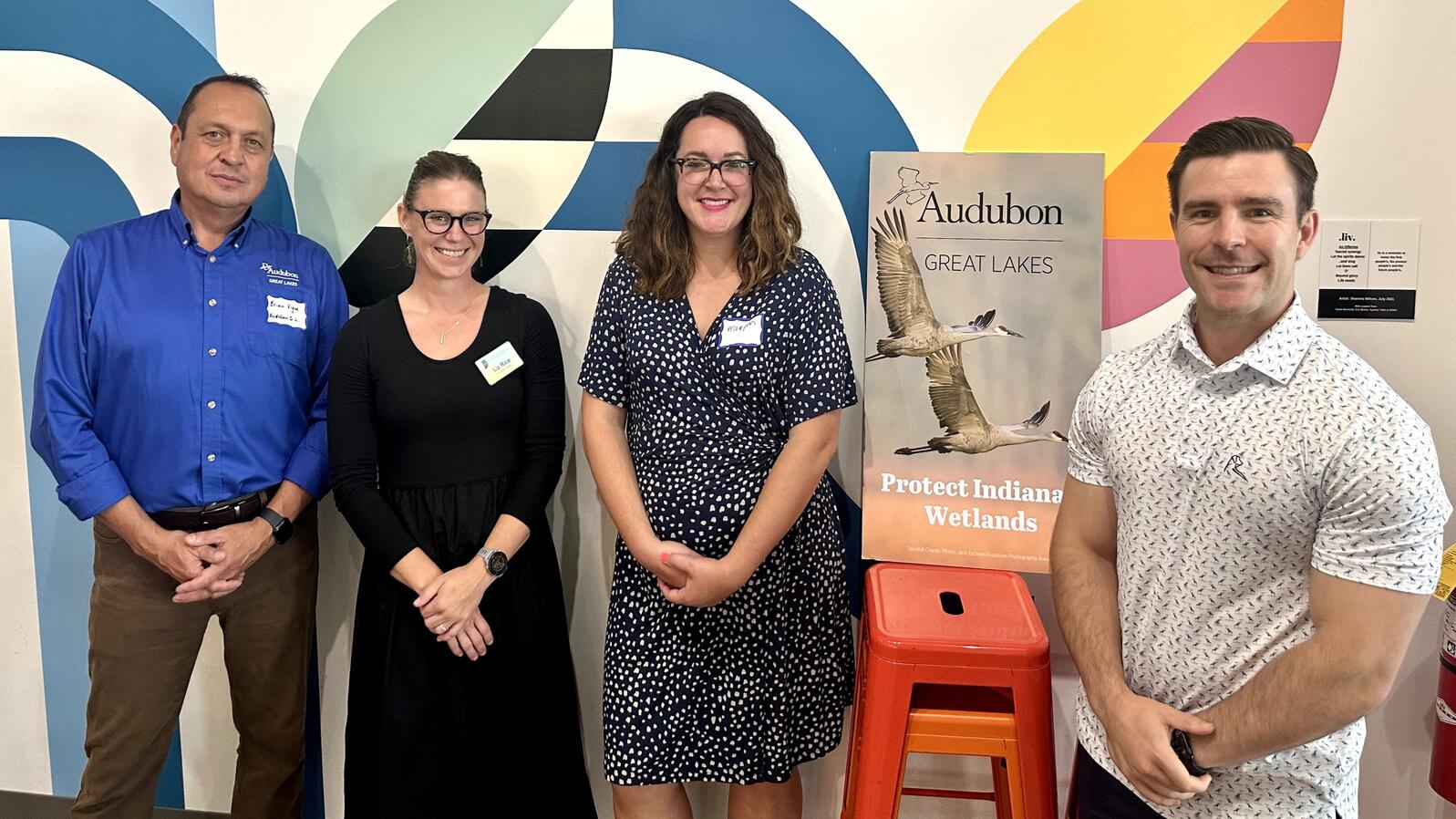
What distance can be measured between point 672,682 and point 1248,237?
4.54ft

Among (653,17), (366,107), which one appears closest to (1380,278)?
(653,17)

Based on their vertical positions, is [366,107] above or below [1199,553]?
above

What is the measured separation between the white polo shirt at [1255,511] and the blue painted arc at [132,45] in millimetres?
2250

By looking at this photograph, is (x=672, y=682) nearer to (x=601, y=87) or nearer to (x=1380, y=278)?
(x=601, y=87)

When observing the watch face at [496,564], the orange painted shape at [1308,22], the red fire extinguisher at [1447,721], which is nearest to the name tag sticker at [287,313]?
the watch face at [496,564]

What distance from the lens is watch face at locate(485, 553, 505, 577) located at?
7.04 ft

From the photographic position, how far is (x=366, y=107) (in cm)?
253

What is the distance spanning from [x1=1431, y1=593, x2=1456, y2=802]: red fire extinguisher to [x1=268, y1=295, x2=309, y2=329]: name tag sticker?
269cm

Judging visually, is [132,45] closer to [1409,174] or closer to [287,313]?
[287,313]

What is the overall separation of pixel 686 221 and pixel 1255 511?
4.16ft

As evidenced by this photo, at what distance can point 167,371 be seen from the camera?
225 cm

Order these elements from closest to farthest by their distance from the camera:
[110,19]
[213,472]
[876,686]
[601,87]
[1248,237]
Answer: [1248,237]
[876,686]
[213,472]
[601,87]
[110,19]

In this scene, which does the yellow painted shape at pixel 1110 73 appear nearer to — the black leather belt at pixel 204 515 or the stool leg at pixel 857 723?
the stool leg at pixel 857 723

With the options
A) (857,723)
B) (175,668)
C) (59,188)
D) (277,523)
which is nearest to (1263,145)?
(857,723)
